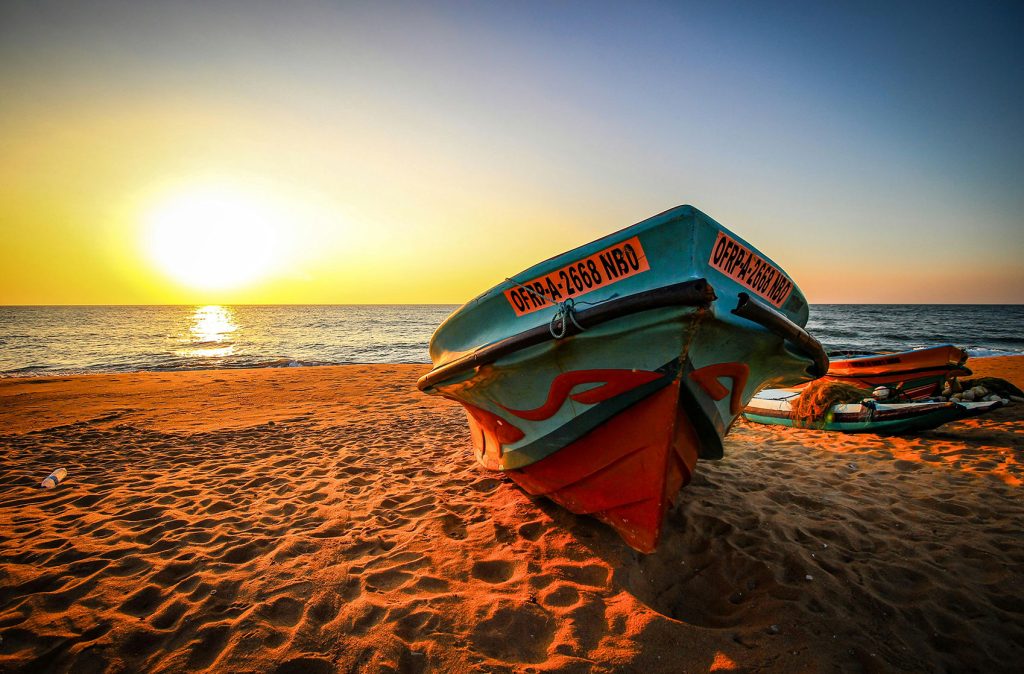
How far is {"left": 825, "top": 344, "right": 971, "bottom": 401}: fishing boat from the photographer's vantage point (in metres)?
6.94

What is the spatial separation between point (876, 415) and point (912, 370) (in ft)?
6.84

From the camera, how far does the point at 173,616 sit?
7.94ft

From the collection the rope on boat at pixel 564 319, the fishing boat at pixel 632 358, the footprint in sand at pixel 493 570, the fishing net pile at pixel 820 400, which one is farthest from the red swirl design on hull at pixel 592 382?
the fishing net pile at pixel 820 400

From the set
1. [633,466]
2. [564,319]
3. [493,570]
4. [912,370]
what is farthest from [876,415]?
[493,570]

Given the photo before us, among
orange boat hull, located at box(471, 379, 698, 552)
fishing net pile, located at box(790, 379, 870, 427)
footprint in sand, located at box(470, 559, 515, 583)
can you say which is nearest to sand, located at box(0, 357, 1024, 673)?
footprint in sand, located at box(470, 559, 515, 583)

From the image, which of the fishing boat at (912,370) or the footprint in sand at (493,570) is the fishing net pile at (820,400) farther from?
the footprint in sand at (493,570)

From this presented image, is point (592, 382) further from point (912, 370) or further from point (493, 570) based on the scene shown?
point (912, 370)

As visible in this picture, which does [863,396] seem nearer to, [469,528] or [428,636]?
[469,528]

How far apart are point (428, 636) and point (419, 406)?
6.96 meters

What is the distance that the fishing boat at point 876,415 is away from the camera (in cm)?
573

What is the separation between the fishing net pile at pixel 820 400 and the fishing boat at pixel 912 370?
1.94ft

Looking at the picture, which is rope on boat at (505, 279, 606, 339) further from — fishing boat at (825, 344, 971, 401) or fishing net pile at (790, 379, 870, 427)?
fishing boat at (825, 344, 971, 401)

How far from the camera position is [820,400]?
6.67 meters

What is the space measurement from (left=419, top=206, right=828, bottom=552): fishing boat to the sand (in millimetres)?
637
